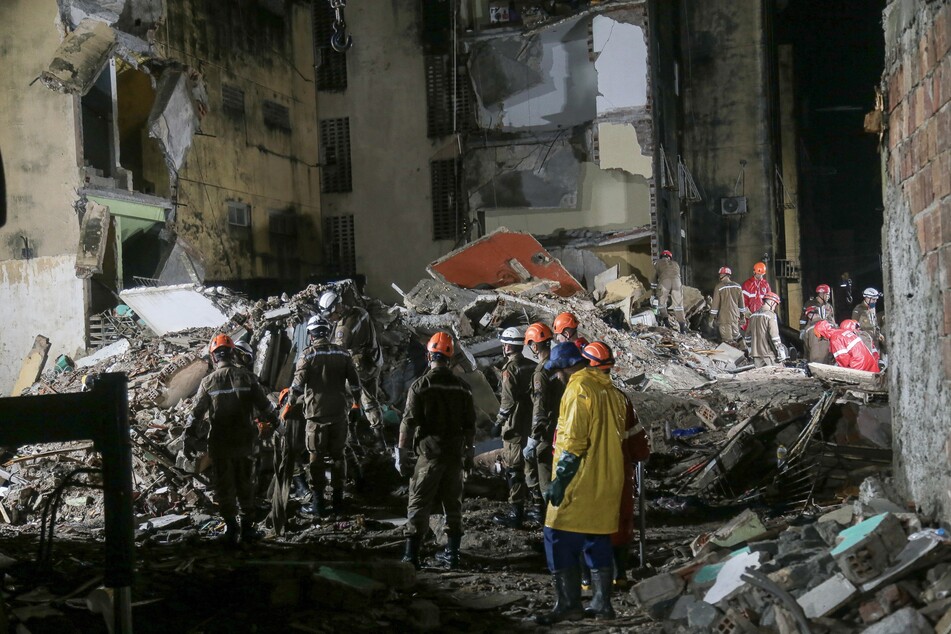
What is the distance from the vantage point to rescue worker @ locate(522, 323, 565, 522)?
716 centimetres

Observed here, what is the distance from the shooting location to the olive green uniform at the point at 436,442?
6.39 m

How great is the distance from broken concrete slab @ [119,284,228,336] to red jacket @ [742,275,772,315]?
10878mm

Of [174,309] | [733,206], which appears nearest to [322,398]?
[174,309]

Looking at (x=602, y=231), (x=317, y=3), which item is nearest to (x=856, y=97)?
(x=602, y=231)

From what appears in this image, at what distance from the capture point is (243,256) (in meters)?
19.3

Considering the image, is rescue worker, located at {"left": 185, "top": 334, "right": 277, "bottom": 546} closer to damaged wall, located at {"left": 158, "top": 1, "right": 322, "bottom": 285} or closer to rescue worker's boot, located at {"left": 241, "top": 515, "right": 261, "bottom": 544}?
rescue worker's boot, located at {"left": 241, "top": 515, "right": 261, "bottom": 544}

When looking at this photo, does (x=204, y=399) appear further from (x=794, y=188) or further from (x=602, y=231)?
(x=794, y=188)

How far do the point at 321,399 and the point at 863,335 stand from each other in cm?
1077

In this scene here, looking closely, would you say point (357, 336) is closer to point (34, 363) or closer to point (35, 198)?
point (34, 363)

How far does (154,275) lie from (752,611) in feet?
49.1

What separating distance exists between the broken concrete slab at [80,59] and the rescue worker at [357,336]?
298 inches

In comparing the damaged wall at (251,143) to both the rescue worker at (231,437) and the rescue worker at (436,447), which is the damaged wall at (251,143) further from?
the rescue worker at (436,447)

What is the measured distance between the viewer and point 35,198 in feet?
47.9

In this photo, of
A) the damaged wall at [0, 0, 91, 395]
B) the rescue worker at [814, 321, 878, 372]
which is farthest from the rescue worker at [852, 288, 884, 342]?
the damaged wall at [0, 0, 91, 395]
